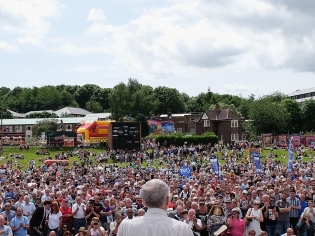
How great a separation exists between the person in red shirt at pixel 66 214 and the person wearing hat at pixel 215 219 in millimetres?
3619

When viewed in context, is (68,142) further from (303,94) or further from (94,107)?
(303,94)

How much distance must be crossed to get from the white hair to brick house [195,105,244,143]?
269 feet

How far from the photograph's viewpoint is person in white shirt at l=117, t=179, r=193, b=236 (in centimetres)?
348

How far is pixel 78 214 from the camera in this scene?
535 inches

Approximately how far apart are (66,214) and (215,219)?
3.99m

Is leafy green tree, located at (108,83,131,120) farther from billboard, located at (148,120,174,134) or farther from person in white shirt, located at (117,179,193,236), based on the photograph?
person in white shirt, located at (117,179,193,236)

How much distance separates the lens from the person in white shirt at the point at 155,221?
137 inches

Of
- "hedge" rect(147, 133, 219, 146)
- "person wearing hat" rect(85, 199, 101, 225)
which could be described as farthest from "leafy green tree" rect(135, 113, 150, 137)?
"person wearing hat" rect(85, 199, 101, 225)

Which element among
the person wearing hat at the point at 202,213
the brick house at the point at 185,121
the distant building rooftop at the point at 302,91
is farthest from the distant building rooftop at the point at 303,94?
the person wearing hat at the point at 202,213

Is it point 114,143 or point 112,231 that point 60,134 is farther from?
point 112,231

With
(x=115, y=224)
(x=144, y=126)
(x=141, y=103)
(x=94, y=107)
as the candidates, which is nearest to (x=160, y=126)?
(x=144, y=126)

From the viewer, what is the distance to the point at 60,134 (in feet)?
230

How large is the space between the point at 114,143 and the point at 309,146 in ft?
82.6

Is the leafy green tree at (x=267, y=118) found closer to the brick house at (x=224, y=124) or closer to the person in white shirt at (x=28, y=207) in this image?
the brick house at (x=224, y=124)
